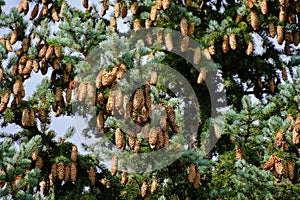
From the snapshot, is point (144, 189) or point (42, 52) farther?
point (42, 52)

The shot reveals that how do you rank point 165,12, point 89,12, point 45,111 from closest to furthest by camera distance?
point 45,111 → point 165,12 → point 89,12

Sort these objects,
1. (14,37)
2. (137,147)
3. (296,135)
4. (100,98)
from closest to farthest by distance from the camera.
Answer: (296,135) < (137,147) < (100,98) < (14,37)

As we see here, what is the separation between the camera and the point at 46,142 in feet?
18.7

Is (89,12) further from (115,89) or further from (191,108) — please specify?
(115,89)

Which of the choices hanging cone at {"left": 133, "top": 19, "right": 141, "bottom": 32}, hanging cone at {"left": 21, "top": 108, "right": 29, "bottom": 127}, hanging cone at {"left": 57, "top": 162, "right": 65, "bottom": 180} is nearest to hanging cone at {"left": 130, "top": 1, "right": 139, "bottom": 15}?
hanging cone at {"left": 133, "top": 19, "right": 141, "bottom": 32}

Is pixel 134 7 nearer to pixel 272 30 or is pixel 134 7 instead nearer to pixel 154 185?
pixel 272 30

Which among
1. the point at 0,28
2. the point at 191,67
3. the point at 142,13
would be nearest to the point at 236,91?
the point at 191,67

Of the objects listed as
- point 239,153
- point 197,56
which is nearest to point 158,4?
point 197,56

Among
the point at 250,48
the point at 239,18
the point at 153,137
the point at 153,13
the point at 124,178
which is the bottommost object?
the point at 124,178

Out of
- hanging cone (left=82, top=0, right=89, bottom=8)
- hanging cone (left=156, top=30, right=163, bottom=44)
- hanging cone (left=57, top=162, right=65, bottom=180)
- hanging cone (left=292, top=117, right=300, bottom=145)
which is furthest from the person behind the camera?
hanging cone (left=82, top=0, right=89, bottom=8)

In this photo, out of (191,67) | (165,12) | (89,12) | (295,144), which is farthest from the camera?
(89,12)

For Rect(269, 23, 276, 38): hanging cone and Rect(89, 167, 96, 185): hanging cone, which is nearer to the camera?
Rect(89, 167, 96, 185): hanging cone

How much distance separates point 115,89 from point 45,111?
1.17 m

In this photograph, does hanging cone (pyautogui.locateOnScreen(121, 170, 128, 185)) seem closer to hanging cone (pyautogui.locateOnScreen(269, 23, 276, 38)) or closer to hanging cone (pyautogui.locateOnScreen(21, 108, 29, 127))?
hanging cone (pyautogui.locateOnScreen(21, 108, 29, 127))
